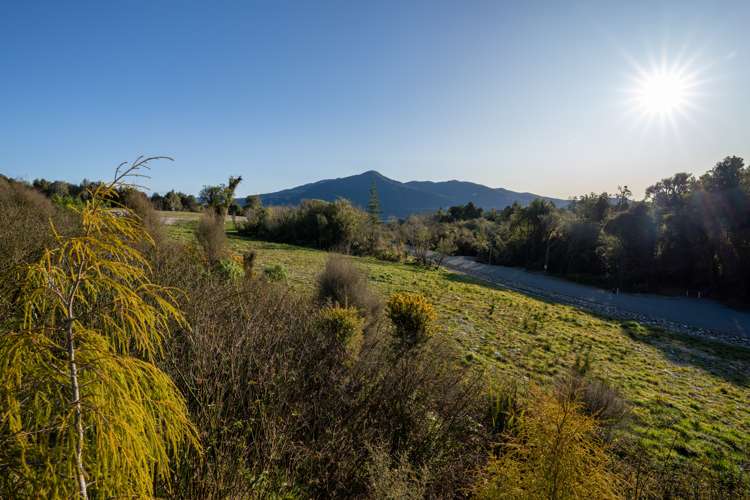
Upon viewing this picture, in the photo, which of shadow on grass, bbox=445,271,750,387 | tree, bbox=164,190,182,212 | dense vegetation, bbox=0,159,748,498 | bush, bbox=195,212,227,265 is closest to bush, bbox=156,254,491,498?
Result: dense vegetation, bbox=0,159,748,498

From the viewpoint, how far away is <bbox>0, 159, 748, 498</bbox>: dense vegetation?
1.15 meters

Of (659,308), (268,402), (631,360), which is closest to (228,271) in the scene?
(268,402)

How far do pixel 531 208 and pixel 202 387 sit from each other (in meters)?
36.0

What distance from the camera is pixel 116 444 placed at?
3.65 feet

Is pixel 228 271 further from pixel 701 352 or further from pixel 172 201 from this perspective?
pixel 172 201

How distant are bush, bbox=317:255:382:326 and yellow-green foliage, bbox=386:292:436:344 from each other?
1157 mm

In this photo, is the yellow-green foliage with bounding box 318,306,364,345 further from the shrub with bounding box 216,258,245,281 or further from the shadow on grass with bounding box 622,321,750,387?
the shadow on grass with bounding box 622,321,750,387

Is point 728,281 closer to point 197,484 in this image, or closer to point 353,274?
point 353,274

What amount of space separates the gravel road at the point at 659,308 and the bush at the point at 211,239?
1748cm

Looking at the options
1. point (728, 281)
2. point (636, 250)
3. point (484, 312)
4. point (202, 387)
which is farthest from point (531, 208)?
point (202, 387)

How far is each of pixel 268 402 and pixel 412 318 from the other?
3.05 metres

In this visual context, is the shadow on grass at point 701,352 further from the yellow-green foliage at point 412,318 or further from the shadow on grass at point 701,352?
the yellow-green foliage at point 412,318

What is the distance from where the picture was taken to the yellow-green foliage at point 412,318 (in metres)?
5.64

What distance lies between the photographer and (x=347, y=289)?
23.1 feet
